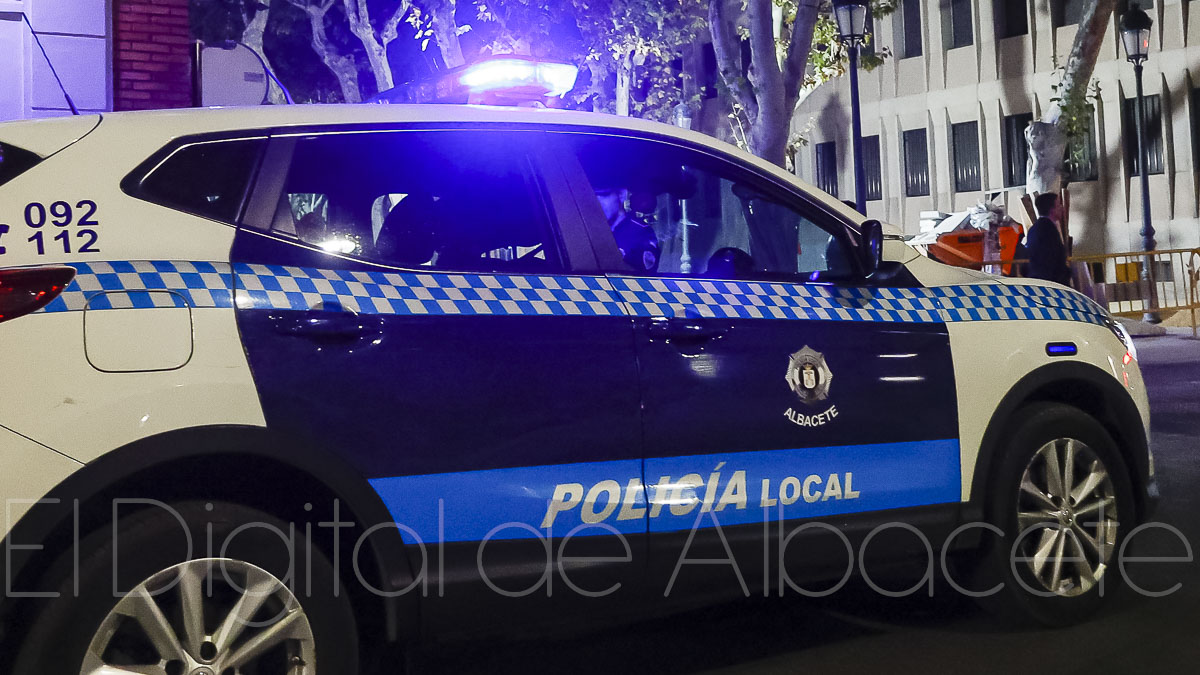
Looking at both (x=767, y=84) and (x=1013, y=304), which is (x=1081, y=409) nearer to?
(x=1013, y=304)

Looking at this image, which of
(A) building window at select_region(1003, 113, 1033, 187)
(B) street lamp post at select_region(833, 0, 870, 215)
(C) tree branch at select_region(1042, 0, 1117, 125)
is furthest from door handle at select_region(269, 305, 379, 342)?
(A) building window at select_region(1003, 113, 1033, 187)

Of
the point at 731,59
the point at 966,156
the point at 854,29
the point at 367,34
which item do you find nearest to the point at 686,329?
the point at 854,29

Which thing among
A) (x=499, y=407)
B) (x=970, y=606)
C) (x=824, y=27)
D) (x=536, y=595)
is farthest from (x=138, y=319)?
(x=824, y=27)

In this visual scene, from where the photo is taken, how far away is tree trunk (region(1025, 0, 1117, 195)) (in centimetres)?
2321

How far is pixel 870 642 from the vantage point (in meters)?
4.73

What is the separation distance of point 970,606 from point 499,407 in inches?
92.4

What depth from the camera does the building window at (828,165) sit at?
34.5 m

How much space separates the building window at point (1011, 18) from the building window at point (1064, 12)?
78 centimetres

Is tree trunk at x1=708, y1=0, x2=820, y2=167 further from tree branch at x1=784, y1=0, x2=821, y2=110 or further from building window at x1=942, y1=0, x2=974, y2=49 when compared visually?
building window at x1=942, y1=0, x2=974, y2=49

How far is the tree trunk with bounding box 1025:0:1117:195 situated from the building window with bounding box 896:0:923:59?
7267mm

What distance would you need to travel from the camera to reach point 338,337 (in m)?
3.47

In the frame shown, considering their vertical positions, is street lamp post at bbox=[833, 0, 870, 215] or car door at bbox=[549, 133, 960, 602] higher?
street lamp post at bbox=[833, 0, 870, 215]

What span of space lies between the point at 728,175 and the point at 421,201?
39.8 inches

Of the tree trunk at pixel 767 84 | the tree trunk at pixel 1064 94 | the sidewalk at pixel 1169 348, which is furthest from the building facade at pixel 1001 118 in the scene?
the tree trunk at pixel 767 84
